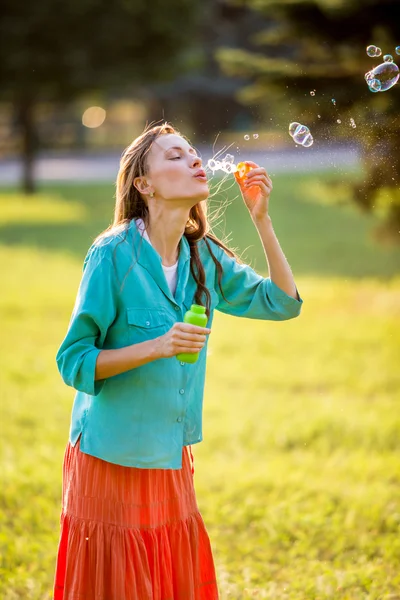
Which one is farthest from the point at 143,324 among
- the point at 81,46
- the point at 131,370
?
the point at 81,46

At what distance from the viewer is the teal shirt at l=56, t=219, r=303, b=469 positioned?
2.65m

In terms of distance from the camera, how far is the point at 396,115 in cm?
790

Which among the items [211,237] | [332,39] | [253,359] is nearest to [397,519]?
[211,237]

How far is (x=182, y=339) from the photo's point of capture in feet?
8.15

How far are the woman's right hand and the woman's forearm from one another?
0.13 ft

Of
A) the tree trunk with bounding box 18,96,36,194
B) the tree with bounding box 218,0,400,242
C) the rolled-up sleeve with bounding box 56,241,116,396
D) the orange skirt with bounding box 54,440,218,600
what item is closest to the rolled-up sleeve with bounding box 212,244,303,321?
the rolled-up sleeve with bounding box 56,241,116,396

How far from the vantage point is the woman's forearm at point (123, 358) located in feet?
8.37

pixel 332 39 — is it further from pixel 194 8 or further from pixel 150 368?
pixel 194 8

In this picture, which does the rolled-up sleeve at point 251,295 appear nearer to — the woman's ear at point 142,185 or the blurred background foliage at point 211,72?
the woman's ear at point 142,185

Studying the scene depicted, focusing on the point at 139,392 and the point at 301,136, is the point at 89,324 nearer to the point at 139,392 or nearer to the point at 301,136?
the point at 139,392

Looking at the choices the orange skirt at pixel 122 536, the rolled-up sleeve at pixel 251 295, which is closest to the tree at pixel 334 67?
the rolled-up sleeve at pixel 251 295

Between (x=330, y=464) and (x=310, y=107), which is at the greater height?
(x=310, y=107)

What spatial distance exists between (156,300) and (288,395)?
4.42m

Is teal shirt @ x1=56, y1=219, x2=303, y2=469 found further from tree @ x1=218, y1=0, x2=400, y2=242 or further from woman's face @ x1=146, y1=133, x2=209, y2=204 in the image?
tree @ x1=218, y1=0, x2=400, y2=242
